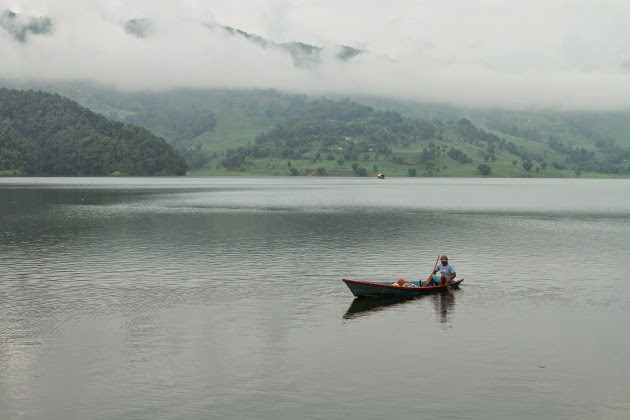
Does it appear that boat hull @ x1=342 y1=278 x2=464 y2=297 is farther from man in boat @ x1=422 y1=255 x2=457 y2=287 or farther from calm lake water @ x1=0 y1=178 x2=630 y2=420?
calm lake water @ x1=0 y1=178 x2=630 y2=420

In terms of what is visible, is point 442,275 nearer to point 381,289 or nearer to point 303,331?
point 381,289

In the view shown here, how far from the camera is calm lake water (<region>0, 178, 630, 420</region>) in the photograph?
108 feet

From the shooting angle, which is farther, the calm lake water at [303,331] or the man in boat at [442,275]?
the man in boat at [442,275]

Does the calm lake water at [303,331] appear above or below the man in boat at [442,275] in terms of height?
below

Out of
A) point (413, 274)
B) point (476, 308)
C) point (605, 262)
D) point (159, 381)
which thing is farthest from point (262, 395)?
point (605, 262)

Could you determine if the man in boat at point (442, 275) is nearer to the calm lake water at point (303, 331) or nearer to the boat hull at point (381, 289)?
the boat hull at point (381, 289)

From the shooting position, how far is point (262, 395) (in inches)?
1319

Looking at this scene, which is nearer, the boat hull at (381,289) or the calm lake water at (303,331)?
the calm lake water at (303,331)

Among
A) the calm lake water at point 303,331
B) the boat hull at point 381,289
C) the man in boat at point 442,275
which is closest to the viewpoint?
the calm lake water at point 303,331

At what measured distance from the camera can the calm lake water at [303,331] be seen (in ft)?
108

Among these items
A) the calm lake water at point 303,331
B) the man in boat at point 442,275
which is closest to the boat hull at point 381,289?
the man in boat at point 442,275

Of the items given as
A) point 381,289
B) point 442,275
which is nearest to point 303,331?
point 381,289

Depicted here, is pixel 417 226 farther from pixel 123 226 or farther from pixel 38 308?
pixel 38 308

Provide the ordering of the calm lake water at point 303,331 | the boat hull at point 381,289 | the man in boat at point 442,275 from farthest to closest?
the man in boat at point 442,275, the boat hull at point 381,289, the calm lake water at point 303,331
